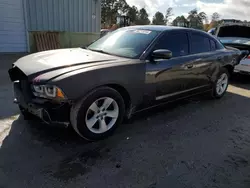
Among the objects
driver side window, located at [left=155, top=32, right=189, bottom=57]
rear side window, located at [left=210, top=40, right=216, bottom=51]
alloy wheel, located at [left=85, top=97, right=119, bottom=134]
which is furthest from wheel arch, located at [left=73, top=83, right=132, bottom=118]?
rear side window, located at [left=210, top=40, right=216, bottom=51]

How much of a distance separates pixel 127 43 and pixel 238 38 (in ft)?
19.1

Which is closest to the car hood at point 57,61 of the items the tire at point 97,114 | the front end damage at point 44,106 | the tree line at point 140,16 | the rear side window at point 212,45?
the front end damage at point 44,106

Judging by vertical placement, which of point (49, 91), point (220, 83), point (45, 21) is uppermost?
point (45, 21)

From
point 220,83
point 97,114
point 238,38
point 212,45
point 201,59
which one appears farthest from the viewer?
point 238,38

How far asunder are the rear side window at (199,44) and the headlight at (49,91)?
2.69 meters

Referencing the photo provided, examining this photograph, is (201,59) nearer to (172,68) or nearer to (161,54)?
(172,68)

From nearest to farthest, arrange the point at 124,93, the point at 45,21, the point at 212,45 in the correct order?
the point at 124,93, the point at 212,45, the point at 45,21

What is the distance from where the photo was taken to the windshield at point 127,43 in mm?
3395

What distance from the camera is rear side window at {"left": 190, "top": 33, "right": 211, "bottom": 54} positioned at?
4.20 m

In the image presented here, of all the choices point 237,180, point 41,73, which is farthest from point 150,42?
point 237,180

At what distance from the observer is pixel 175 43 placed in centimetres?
383

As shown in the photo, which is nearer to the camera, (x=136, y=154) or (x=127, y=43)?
(x=136, y=154)

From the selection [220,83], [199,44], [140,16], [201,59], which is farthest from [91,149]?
[140,16]

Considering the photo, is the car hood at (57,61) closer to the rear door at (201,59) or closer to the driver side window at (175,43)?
the driver side window at (175,43)
